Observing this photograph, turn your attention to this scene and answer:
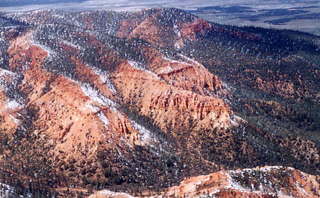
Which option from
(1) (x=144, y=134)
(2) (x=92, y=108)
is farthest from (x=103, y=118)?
(1) (x=144, y=134)

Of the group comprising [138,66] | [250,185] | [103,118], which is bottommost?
[250,185]

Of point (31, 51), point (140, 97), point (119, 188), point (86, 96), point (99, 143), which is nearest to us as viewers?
point (119, 188)

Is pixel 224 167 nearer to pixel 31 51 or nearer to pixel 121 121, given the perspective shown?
pixel 121 121

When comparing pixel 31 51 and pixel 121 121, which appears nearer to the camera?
pixel 121 121

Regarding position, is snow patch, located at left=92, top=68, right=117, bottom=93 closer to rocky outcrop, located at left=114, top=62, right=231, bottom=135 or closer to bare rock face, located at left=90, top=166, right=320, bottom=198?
rocky outcrop, located at left=114, top=62, right=231, bottom=135

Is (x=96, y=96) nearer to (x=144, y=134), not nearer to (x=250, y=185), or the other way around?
(x=144, y=134)

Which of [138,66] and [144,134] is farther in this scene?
[138,66]

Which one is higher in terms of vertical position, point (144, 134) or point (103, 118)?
point (103, 118)

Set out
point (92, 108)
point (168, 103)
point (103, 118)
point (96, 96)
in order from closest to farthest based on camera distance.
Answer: point (103, 118)
point (92, 108)
point (96, 96)
point (168, 103)

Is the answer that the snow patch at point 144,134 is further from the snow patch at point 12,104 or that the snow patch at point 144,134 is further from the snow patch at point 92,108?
the snow patch at point 12,104

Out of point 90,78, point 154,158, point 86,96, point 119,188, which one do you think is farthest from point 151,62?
point 119,188

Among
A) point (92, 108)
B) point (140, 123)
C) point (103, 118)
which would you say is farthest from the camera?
point (140, 123)
